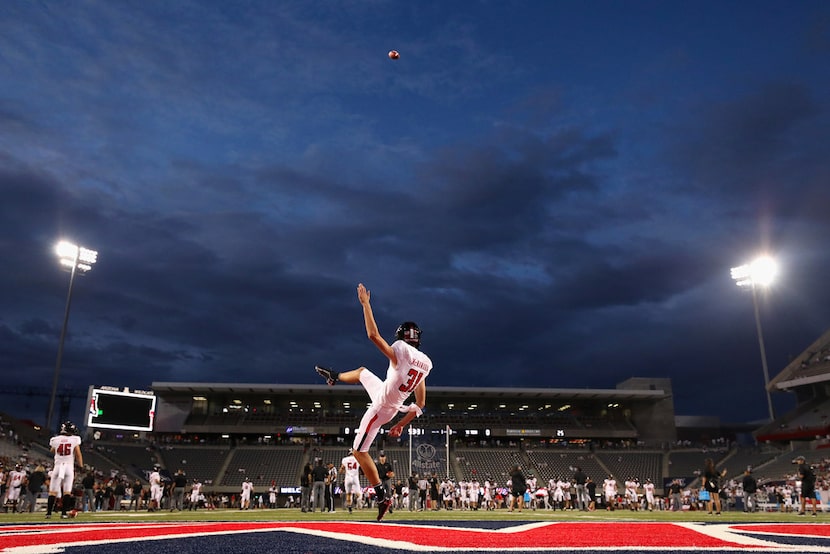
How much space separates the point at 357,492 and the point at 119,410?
17.3m

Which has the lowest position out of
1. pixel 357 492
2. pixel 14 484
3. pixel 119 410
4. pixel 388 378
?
pixel 357 492

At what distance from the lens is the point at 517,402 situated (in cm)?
6444

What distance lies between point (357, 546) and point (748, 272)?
49.6 meters

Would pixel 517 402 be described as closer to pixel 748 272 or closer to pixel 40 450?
pixel 748 272

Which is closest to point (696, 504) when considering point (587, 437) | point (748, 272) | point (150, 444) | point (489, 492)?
point (489, 492)

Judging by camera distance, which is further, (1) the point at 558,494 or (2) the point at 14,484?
(1) the point at 558,494

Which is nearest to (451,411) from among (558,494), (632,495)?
(558,494)

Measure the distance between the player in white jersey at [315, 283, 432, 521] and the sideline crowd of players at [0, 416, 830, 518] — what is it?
6.18 metres

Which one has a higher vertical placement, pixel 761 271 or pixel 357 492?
pixel 761 271

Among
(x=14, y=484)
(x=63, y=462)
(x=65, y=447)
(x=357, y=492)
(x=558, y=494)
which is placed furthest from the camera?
(x=558, y=494)

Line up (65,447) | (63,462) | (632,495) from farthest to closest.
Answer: (632,495) → (63,462) → (65,447)

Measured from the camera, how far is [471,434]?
60719mm

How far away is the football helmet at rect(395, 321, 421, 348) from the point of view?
7422 millimetres

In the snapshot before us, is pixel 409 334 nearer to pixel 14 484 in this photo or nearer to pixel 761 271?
pixel 14 484
